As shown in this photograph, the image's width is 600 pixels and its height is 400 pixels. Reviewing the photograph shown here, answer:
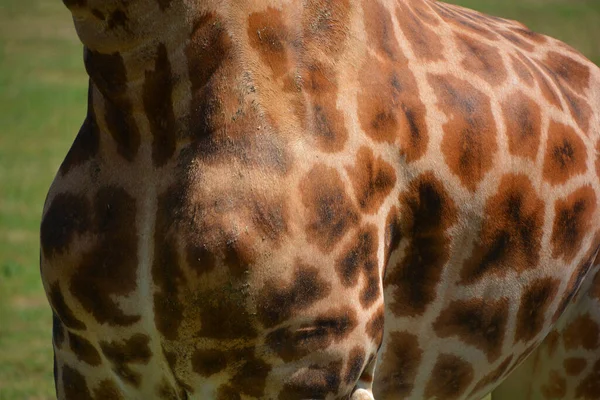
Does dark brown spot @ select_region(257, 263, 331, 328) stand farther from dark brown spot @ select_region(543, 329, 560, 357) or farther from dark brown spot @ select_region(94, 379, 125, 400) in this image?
dark brown spot @ select_region(543, 329, 560, 357)

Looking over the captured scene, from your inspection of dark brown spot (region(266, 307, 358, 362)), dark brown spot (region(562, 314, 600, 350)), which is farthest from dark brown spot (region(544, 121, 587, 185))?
dark brown spot (region(266, 307, 358, 362))

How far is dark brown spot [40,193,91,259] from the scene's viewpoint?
6.72 feet

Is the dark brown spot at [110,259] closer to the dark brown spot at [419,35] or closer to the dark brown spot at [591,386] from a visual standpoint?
the dark brown spot at [419,35]

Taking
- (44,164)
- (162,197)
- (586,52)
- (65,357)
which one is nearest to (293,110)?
(162,197)

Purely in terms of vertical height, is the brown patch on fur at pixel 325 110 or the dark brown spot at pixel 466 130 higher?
the brown patch on fur at pixel 325 110

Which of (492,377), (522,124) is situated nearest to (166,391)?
(492,377)

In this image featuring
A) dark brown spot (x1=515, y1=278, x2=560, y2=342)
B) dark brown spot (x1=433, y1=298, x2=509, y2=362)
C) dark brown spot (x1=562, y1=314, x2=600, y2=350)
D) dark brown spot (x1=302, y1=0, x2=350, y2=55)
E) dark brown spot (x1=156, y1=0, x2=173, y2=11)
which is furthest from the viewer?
dark brown spot (x1=562, y1=314, x2=600, y2=350)

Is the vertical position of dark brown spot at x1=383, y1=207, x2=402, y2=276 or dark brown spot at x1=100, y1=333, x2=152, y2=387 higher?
dark brown spot at x1=383, y1=207, x2=402, y2=276

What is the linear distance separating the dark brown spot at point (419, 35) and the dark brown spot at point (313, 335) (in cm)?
65

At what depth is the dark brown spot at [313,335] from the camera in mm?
1985

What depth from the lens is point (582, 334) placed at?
111 inches

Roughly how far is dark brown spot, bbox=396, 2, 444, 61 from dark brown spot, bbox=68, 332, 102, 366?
0.96 meters

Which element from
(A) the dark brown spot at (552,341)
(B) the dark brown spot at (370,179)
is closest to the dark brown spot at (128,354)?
(B) the dark brown spot at (370,179)

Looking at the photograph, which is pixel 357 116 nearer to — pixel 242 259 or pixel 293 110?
pixel 293 110
